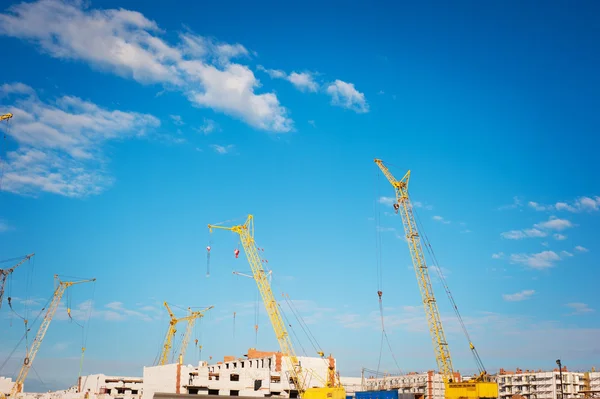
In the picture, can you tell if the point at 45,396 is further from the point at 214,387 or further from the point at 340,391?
the point at 340,391

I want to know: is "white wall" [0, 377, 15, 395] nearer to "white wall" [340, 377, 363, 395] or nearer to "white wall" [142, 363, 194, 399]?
"white wall" [142, 363, 194, 399]

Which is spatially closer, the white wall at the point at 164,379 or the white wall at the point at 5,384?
the white wall at the point at 164,379

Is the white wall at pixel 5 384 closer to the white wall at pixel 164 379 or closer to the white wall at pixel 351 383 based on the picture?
the white wall at pixel 164 379

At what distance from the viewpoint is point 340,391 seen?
109875 millimetres

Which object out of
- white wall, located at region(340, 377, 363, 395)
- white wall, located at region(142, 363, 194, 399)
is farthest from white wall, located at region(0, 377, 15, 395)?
white wall, located at region(340, 377, 363, 395)

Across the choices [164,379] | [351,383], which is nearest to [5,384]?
[164,379]

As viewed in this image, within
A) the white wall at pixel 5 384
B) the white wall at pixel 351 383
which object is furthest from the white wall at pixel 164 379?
the white wall at pixel 5 384

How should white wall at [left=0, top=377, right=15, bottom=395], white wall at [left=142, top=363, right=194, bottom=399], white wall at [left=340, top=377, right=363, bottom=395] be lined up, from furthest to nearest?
white wall at [left=0, top=377, right=15, bottom=395] → white wall at [left=340, top=377, right=363, bottom=395] → white wall at [left=142, top=363, right=194, bottom=399]

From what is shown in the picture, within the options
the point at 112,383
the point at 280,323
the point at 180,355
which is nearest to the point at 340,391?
the point at 280,323

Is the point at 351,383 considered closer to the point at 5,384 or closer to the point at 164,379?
the point at 164,379

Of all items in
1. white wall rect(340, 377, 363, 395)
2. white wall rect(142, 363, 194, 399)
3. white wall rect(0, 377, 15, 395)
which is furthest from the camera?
white wall rect(0, 377, 15, 395)

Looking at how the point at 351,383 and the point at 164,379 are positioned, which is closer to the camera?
the point at 164,379

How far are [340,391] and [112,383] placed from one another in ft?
362

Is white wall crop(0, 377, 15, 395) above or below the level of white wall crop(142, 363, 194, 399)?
below
